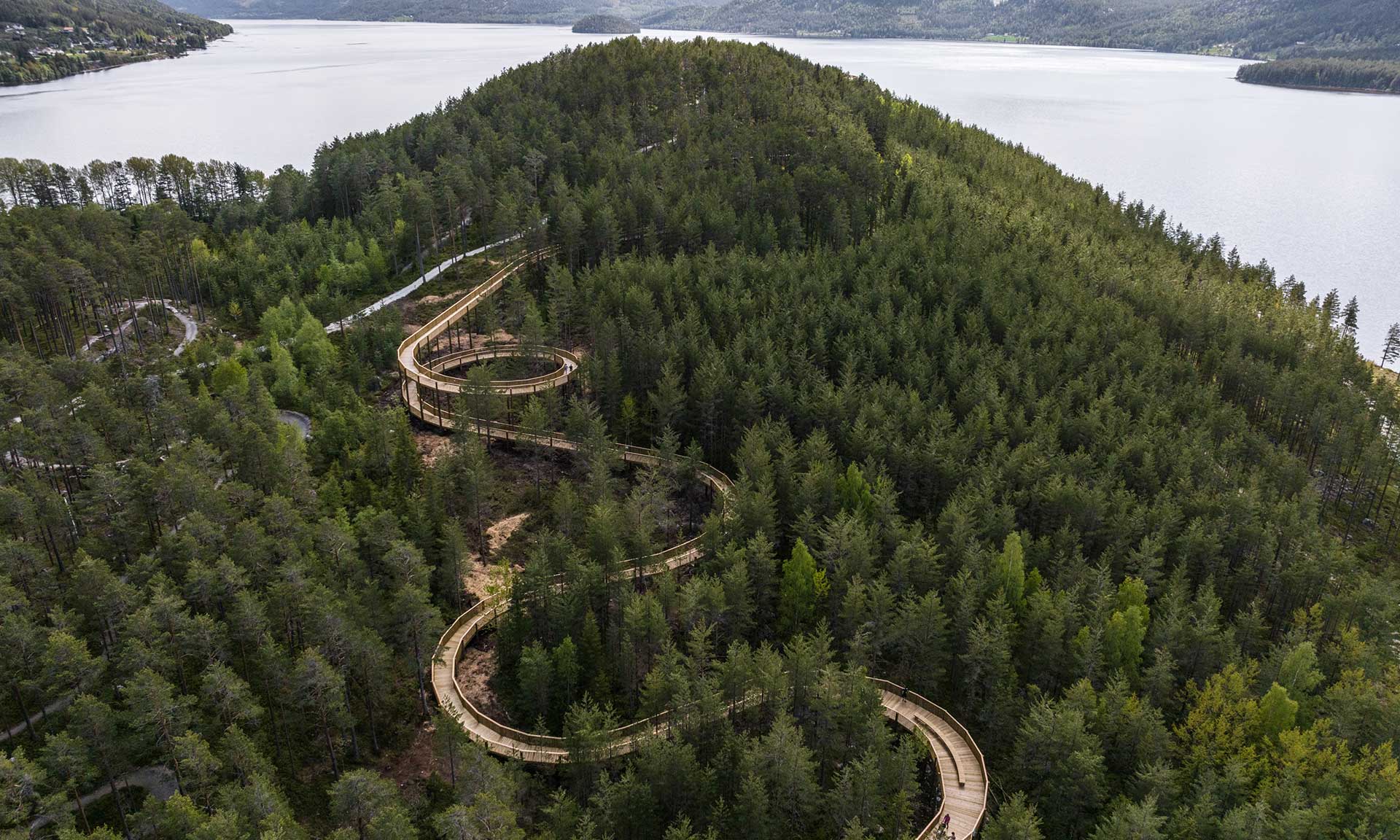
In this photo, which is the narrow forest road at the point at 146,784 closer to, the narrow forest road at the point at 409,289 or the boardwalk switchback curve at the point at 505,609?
the boardwalk switchback curve at the point at 505,609

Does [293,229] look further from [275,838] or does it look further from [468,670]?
[275,838]

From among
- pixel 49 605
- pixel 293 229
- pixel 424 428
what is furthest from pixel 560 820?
pixel 293 229

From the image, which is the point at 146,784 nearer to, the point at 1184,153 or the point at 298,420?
the point at 298,420

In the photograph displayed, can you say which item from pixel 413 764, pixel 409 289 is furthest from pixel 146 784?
pixel 409 289

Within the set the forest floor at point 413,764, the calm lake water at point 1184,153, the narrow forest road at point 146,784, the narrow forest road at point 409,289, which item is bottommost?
the forest floor at point 413,764

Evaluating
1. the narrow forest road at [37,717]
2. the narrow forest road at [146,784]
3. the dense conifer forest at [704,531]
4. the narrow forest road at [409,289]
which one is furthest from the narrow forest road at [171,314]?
the narrow forest road at [146,784]

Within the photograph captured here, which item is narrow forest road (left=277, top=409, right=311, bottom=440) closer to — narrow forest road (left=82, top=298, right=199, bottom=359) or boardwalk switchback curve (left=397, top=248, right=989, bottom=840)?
boardwalk switchback curve (left=397, top=248, right=989, bottom=840)

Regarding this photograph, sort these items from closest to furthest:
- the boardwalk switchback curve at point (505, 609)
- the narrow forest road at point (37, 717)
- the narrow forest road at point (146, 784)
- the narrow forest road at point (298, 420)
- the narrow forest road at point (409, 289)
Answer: the narrow forest road at point (146, 784) < the narrow forest road at point (37, 717) < the boardwalk switchback curve at point (505, 609) < the narrow forest road at point (298, 420) < the narrow forest road at point (409, 289)
